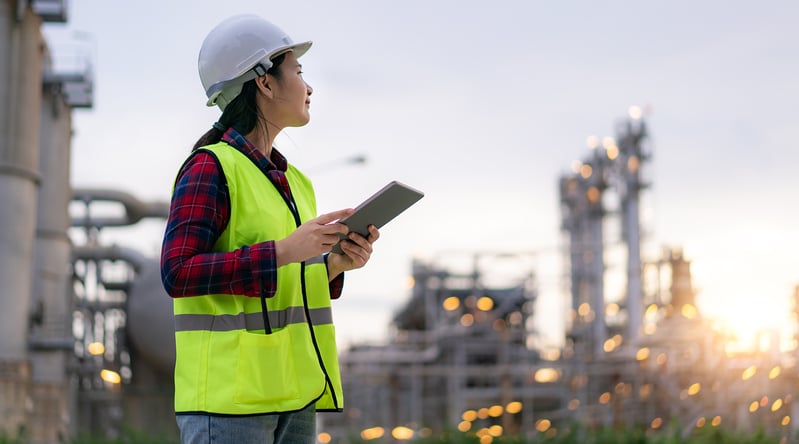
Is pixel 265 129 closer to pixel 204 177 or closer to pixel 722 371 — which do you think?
pixel 204 177

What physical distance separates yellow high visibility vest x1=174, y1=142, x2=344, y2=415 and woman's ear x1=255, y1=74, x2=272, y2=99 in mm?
188

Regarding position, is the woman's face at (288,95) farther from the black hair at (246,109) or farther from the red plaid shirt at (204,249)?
the red plaid shirt at (204,249)

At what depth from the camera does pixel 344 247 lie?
2.95 m

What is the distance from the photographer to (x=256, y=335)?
2703mm

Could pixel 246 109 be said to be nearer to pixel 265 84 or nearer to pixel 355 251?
pixel 265 84

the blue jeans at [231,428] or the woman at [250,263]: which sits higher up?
the woman at [250,263]

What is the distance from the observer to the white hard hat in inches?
117

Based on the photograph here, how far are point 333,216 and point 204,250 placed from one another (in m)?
0.33

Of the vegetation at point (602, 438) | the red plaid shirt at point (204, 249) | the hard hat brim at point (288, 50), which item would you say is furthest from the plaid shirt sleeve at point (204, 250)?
the vegetation at point (602, 438)

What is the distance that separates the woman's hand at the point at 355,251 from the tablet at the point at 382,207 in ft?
0.05

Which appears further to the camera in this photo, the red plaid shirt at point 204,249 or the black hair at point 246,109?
the black hair at point 246,109

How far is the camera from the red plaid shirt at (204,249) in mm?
2678

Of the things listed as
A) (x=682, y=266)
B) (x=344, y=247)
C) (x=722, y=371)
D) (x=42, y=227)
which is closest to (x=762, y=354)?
(x=722, y=371)

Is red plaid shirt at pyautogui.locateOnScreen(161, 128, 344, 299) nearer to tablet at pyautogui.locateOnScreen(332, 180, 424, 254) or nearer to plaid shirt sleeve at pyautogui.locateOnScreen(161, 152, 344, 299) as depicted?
plaid shirt sleeve at pyautogui.locateOnScreen(161, 152, 344, 299)
